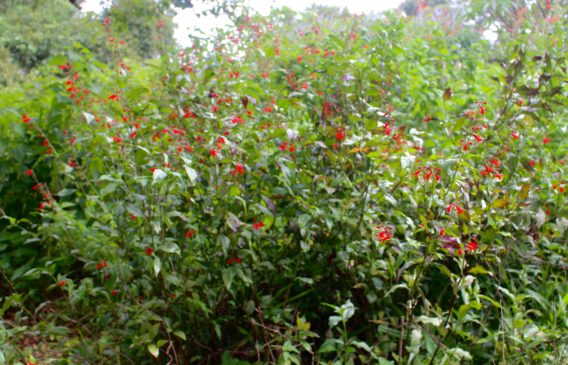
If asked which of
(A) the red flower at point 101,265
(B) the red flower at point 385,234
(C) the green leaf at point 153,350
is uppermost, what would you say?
(B) the red flower at point 385,234

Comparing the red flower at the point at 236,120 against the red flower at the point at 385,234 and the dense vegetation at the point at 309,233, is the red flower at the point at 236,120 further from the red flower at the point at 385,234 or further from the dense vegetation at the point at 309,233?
the red flower at the point at 385,234

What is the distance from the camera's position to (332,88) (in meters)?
2.71

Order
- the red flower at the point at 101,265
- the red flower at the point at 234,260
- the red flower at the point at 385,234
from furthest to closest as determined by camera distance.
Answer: the red flower at the point at 101,265 → the red flower at the point at 234,260 → the red flower at the point at 385,234

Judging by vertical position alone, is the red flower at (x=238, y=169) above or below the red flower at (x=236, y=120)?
below

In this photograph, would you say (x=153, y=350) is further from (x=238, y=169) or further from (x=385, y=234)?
(x=385, y=234)

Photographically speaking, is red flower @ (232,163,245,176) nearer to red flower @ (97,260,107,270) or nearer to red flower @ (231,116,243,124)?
red flower @ (231,116,243,124)

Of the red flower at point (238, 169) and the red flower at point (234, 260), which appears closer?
the red flower at point (238, 169)

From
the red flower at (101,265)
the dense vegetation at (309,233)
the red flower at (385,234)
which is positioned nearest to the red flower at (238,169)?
the dense vegetation at (309,233)

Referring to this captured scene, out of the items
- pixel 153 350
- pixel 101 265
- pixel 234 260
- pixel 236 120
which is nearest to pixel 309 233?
pixel 234 260

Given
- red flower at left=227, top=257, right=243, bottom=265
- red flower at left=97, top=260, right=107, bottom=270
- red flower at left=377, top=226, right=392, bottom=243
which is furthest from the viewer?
red flower at left=97, top=260, right=107, bottom=270

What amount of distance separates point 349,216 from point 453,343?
2.09ft

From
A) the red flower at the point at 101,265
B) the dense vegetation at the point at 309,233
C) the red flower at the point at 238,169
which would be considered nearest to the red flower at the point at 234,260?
the dense vegetation at the point at 309,233

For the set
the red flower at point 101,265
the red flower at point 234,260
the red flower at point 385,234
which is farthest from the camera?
the red flower at point 101,265

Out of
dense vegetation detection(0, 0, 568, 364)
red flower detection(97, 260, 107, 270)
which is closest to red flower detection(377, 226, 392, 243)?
dense vegetation detection(0, 0, 568, 364)
